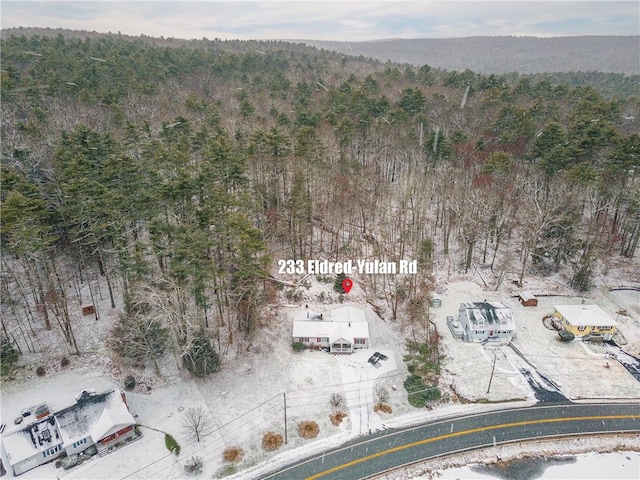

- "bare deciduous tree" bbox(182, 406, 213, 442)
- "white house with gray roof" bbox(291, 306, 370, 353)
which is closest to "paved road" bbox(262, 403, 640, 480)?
"bare deciduous tree" bbox(182, 406, 213, 442)

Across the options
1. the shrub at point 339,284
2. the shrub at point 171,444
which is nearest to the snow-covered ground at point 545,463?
the shrub at point 171,444

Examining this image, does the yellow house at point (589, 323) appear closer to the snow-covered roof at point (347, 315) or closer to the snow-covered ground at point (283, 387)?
the snow-covered ground at point (283, 387)

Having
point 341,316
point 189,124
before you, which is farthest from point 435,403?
point 189,124

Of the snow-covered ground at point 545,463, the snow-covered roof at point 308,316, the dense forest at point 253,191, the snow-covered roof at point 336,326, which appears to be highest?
the dense forest at point 253,191

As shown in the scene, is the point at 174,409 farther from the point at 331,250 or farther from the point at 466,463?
the point at 331,250

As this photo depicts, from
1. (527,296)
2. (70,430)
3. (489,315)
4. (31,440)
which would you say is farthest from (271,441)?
(527,296)
